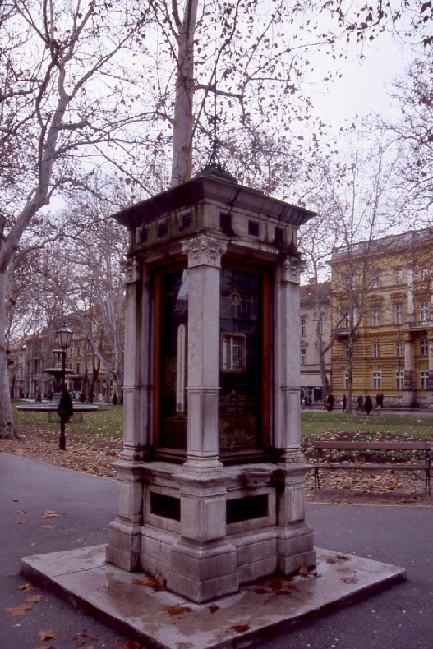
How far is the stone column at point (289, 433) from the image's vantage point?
5812 mm

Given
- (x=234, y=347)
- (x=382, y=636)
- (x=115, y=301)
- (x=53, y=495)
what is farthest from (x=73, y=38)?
(x=115, y=301)

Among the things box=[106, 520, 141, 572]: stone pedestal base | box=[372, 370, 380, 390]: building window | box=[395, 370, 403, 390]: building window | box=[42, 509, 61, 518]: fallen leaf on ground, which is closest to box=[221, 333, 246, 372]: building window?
box=[106, 520, 141, 572]: stone pedestal base

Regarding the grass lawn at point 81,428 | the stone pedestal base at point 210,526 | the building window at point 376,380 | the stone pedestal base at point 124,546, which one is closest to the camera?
the stone pedestal base at point 210,526

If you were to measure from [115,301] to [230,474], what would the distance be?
3891 centimetres

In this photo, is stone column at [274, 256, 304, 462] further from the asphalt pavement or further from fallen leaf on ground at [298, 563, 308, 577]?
the asphalt pavement

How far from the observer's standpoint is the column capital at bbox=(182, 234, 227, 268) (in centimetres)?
541

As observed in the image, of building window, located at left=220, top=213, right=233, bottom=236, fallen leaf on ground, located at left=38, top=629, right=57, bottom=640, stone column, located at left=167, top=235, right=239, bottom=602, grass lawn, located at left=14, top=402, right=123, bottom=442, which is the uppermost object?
building window, located at left=220, top=213, right=233, bottom=236

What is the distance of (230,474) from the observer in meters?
5.39

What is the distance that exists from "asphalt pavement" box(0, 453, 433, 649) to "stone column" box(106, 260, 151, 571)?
82 cm

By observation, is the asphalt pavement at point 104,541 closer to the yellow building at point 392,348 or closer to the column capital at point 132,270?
the column capital at point 132,270

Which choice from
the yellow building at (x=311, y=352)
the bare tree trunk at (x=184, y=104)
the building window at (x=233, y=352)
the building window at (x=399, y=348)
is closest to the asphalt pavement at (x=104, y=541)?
the building window at (x=233, y=352)

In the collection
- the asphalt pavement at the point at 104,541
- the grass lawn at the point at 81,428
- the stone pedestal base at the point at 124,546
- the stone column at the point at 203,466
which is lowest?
the grass lawn at the point at 81,428

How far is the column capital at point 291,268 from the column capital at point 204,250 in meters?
0.83

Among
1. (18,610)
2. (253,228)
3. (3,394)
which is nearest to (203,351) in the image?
(253,228)
